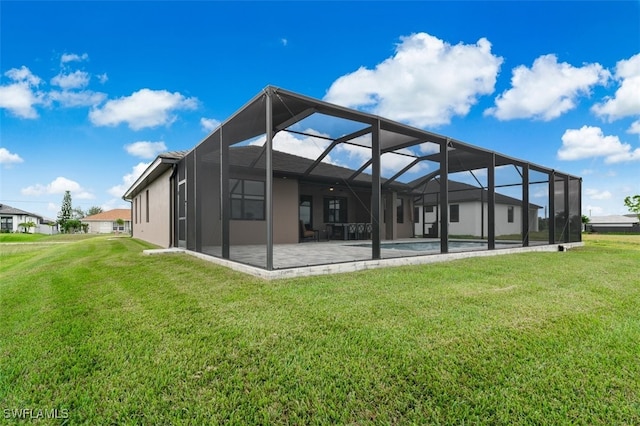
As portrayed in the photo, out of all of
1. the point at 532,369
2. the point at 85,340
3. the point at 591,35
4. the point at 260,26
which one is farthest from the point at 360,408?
the point at 591,35

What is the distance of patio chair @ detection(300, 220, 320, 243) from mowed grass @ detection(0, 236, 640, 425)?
24.6 ft

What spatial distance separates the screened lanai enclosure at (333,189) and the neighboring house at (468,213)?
8 centimetres

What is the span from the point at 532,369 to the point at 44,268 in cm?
734

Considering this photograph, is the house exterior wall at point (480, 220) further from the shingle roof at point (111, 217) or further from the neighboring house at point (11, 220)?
the shingle roof at point (111, 217)

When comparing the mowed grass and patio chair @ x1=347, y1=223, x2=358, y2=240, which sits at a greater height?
patio chair @ x1=347, y1=223, x2=358, y2=240

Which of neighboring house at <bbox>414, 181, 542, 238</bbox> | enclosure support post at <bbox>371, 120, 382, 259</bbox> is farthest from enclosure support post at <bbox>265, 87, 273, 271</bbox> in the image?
neighboring house at <bbox>414, 181, 542, 238</bbox>

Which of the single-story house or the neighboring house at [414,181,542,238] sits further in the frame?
the neighboring house at [414,181,542,238]

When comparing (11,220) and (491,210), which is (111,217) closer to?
(11,220)

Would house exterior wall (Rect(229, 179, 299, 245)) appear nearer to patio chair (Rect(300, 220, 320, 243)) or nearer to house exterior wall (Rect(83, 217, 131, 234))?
patio chair (Rect(300, 220, 320, 243))

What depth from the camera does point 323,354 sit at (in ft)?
6.59

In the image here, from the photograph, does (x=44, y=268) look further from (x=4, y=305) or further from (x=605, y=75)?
(x=605, y=75)

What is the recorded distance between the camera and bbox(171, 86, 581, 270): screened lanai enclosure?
5.50 metres

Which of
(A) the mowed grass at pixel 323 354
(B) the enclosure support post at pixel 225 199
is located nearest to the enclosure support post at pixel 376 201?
(A) the mowed grass at pixel 323 354

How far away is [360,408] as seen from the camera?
4.91ft
